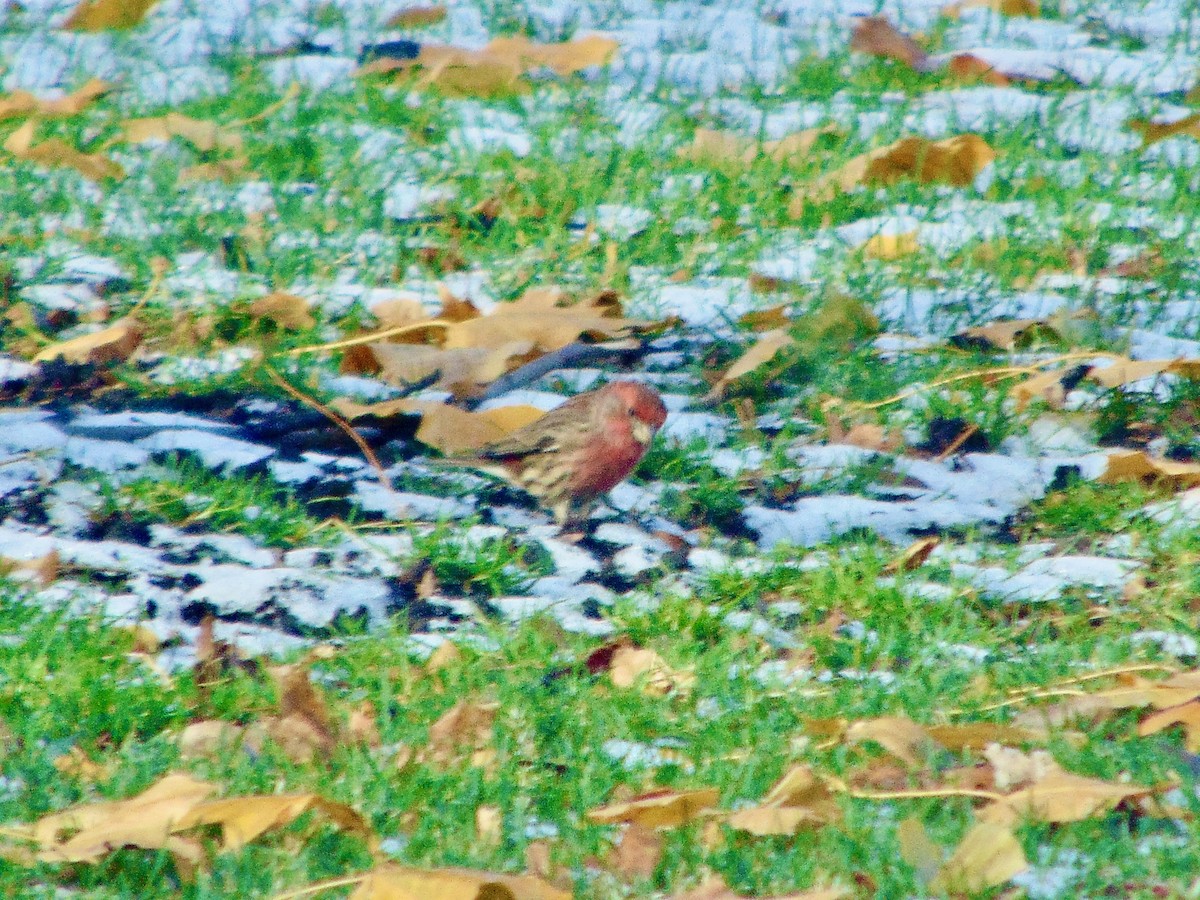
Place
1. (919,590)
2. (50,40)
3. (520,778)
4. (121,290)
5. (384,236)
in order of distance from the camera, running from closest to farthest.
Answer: (520,778)
(919,590)
(121,290)
(384,236)
(50,40)

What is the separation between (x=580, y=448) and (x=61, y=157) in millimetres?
2836

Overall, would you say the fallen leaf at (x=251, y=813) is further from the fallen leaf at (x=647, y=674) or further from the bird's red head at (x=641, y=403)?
the bird's red head at (x=641, y=403)

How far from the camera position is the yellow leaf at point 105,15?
7.59 m

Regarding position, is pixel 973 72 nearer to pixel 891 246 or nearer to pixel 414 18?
pixel 891 246

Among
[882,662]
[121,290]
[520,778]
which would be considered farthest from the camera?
[121,290]

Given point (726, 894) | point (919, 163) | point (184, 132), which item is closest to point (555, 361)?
point (919, 163)

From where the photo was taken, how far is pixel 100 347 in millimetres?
5023

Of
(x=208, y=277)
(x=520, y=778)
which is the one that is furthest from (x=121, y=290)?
(x=520, y=778)

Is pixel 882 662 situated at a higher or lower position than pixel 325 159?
lower

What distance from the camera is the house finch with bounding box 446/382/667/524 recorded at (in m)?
4.30

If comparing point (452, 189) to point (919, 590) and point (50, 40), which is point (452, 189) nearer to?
point (50, 40)

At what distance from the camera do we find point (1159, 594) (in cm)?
388

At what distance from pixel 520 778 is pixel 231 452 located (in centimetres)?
181

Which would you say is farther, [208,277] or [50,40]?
[50,40]
